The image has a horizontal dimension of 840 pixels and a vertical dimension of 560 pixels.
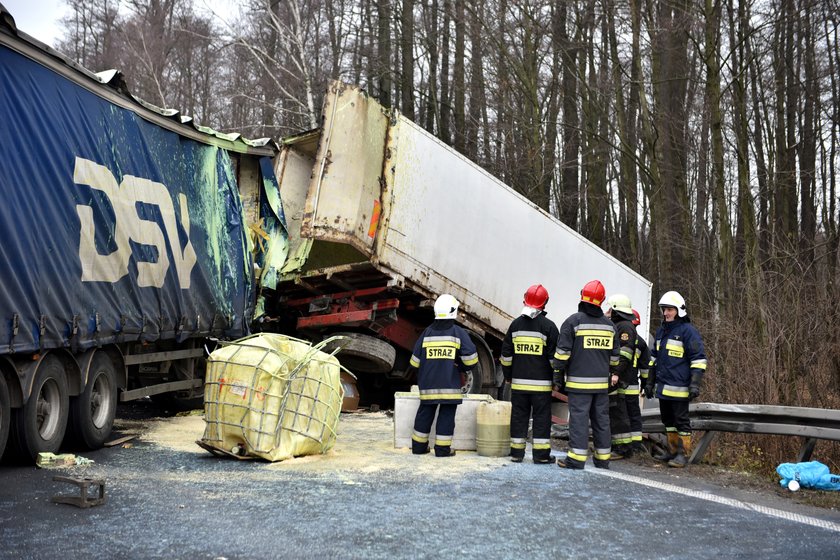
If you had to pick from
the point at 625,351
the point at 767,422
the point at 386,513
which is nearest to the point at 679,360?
the point at 625,351

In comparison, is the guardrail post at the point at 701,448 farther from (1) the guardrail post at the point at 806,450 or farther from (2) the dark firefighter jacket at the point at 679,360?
(1) the guardrail post at the point at 806,450

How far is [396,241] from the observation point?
11.2 meters

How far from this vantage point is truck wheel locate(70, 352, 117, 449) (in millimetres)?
7797

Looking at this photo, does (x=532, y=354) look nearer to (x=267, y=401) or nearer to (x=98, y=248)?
(x=267, y=401)

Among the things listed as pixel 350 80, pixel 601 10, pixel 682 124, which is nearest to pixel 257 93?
pixel 350 80

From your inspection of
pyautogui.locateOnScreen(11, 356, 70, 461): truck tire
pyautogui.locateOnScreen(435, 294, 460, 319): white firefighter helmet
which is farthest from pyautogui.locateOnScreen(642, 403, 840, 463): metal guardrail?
pyautogui.locateOnScreen(11, 356, 70, 461): truck tire

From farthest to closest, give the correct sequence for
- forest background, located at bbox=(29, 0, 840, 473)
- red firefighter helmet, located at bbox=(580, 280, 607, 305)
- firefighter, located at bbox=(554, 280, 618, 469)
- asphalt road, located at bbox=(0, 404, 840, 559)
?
forest background, located at bbox=(29, 0, 840, 473), red firefighter helmet, located at bbox=(580, 280, 607, 305), firefighter, located at bbox=(554, 280, 618, 469), asphalt road, located at bbox=(0, 404, 840, 559)

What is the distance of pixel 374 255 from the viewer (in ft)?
35.8

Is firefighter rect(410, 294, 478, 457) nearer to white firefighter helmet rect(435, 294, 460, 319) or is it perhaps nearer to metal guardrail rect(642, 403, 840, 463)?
white firefighter helmet rect(435, 294, 460, 319)

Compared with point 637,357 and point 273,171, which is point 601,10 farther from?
point 637,357

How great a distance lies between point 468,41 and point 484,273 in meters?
14.2

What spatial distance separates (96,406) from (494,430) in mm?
3724

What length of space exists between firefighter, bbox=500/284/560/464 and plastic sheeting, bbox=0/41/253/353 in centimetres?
364

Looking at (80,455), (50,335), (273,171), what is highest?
(273,171)
